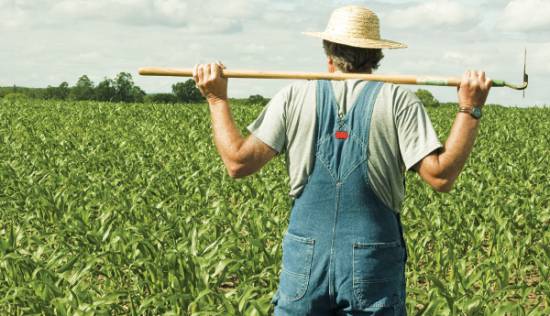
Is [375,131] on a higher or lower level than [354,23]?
lower

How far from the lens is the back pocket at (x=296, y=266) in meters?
3.05

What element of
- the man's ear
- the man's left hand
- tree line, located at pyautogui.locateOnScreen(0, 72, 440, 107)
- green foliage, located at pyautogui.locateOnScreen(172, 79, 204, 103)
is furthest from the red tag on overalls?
green foliage, located at pyautogui.locateOnScreen(172, 79, 204, 103)

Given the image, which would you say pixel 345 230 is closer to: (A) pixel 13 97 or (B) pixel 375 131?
(B) pixel 375 131

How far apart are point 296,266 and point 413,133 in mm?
691

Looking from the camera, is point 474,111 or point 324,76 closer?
point 474,111

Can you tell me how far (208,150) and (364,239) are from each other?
1324 centimetres

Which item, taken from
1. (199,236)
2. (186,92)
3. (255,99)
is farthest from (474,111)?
(186,92)

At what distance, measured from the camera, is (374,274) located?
300 cm

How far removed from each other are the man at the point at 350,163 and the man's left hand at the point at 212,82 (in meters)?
0.23

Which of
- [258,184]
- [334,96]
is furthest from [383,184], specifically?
[258,184]

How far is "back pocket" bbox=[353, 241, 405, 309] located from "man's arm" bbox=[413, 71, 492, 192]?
0.32m

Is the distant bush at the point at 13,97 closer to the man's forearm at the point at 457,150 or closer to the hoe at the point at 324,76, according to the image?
the hoe at the point at 324,76

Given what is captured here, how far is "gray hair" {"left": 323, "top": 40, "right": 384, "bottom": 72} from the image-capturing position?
310 centimetres

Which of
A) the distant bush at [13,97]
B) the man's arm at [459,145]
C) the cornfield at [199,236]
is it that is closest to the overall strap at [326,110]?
the man's arm at [459,145]
